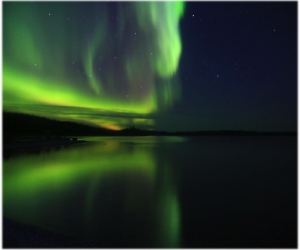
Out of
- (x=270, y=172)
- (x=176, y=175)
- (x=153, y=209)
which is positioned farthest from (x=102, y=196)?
(x=270, y=172)

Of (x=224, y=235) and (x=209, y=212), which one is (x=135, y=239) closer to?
Answer: (x=224, y=235)

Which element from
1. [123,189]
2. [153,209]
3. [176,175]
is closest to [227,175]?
[176,175]

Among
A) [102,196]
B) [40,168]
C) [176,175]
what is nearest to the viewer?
[102,196]

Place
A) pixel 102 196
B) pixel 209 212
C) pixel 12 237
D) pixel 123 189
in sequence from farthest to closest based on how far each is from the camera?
pixel 123 189
pixel 102 196
pixel 209 212
pixel 12 237

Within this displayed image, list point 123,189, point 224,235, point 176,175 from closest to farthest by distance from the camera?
1. point 224,235
2. point 123,189
3. point 176,175

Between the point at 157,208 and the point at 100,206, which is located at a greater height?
the point at 100,206

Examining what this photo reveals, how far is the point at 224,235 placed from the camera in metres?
5.54

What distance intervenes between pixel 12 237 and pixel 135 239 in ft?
7.09

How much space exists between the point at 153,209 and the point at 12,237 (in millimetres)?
4069

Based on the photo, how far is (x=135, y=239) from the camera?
16.9ft

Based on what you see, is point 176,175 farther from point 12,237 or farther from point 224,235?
point 12,237

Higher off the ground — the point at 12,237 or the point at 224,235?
the point at 12,237

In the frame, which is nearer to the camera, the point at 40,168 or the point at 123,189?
the point at 123,189

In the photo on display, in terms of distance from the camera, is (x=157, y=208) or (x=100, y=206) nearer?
(x=100, y=206)
